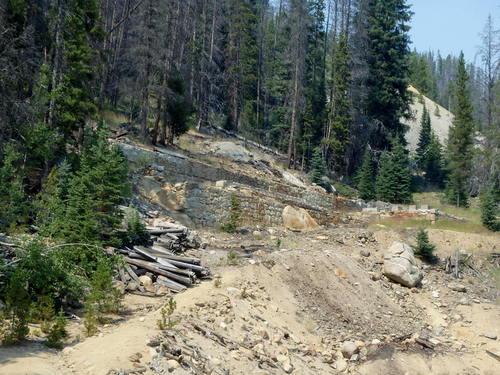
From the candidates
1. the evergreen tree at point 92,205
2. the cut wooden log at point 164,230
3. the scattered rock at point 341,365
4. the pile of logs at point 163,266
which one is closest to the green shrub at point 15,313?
the evergreen tree at point 92,205

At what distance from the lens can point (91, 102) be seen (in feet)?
57.8

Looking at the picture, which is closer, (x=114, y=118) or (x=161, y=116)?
(x=161, y=116)

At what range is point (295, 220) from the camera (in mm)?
21453

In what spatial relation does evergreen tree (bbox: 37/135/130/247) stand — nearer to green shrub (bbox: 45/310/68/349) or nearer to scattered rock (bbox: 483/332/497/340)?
green shrub (bbox: 45/310/68/349)

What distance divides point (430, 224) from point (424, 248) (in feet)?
13.6

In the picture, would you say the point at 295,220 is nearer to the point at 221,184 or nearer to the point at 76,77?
the point at 221,184

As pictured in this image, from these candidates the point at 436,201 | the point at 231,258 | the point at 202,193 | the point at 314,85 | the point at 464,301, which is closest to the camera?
the point at 231,258

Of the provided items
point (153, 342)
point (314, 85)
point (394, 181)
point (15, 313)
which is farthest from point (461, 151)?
point (15, 313)

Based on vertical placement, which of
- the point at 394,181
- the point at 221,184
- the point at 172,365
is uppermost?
the point at 394,181

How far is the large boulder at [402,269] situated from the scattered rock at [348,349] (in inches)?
233

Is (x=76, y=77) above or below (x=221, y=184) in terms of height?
above

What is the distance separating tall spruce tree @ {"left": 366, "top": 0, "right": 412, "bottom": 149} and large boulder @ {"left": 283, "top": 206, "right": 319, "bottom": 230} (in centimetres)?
1814

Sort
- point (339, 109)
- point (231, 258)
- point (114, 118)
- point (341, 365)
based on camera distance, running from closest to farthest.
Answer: point (341, 365) < point (231, 258) < point (114, 118) < point (339, 109)

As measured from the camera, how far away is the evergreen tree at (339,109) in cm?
3553
